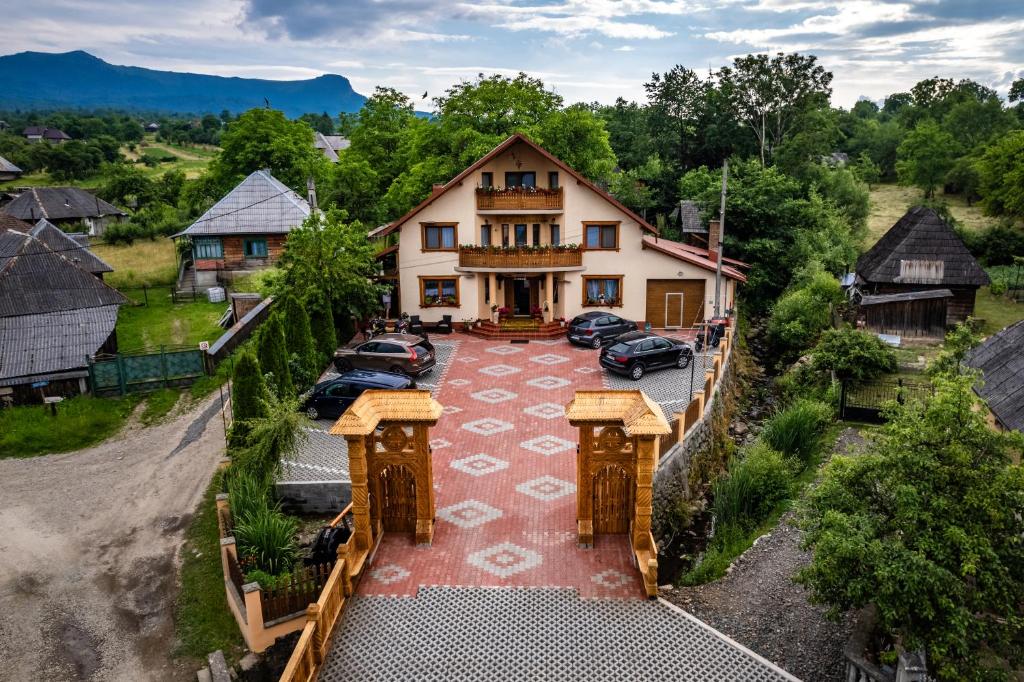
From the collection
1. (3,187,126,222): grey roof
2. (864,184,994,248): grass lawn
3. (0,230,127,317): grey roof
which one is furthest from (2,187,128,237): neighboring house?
(864,184,994,248): grass lawn

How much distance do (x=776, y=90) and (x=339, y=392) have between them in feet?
164

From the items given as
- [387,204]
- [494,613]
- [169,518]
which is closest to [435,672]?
[494,613]

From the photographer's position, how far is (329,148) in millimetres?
92750

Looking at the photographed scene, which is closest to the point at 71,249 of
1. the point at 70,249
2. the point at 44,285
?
the point at 70,249

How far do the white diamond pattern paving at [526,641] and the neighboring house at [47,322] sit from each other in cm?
1736

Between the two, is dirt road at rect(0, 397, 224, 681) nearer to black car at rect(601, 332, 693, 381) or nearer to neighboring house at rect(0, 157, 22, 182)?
black car at rect(601, 332, 693, 381)

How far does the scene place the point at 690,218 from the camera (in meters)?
48.5

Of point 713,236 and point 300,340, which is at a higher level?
point 713,236

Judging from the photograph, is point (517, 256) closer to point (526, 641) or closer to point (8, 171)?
point (526, 641)

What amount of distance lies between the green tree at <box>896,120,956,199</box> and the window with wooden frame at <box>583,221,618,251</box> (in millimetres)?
49308

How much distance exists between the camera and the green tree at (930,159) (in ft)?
219

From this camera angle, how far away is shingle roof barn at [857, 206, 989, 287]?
3278 cm

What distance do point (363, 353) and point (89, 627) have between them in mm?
13214

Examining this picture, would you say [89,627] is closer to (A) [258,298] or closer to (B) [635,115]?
(A) [258,298]
